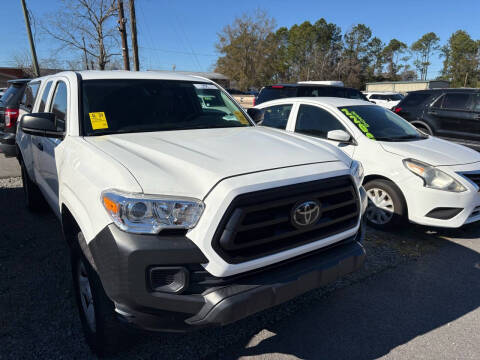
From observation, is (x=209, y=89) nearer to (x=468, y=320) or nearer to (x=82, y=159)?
(x=82, y=159)

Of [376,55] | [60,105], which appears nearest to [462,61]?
[376,55]

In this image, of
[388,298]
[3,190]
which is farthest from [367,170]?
[3,190]

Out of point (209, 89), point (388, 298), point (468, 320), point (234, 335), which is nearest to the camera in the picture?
point (234, 335)

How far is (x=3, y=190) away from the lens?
6.06 m

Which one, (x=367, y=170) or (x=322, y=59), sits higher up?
(x=322, y=59)

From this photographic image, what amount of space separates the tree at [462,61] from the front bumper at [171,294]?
73419 millimetres

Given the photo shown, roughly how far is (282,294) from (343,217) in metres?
0.71

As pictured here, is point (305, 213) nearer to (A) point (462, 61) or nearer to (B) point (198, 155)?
(B) point (198, 155)

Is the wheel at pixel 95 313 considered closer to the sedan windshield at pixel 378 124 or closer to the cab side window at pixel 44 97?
the cab side window at pixel 44 97

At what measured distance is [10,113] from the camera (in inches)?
258

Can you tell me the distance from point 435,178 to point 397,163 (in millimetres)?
435

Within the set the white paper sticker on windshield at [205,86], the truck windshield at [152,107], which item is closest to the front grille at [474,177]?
the truck windshield at [152,107]

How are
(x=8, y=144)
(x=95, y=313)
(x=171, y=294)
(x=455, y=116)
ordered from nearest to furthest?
(x=171, y=294), (x=95, y=313), (x=8, y=144), (x=455, y=116)

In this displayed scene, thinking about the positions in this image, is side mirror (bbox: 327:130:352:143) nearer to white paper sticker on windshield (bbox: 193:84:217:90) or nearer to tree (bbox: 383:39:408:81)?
white paper sticker on windshield (bbox: 193:84:217:90)
